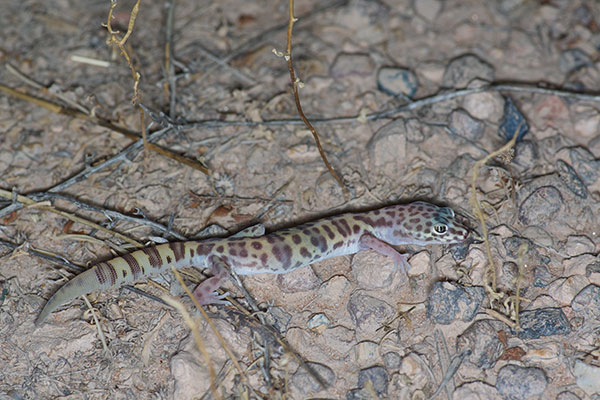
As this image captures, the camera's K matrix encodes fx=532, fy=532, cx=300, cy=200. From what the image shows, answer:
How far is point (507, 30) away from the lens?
6.97 metres

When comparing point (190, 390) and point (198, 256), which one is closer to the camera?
point (190, 390)

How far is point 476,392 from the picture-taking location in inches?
154

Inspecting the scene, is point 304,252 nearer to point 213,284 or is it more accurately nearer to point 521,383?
point 213,284

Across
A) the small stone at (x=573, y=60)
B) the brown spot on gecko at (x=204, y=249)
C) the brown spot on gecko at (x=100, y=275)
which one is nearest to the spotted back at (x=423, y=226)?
the brown spot on gecko at (x=204, y=249)

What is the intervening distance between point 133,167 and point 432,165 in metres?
3.16

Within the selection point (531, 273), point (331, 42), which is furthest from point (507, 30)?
point (531, 273)

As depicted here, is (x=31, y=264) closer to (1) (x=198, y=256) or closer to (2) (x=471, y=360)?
(1) (x=198, y=256)

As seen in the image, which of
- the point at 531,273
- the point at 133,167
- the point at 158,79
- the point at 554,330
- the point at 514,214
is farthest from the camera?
the point at 158,79

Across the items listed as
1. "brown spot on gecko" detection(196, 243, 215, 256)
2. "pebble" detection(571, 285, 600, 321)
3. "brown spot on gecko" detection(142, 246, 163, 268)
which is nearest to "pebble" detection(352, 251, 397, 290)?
"brown spot on gecko" detection(196, 243, 215, 256)

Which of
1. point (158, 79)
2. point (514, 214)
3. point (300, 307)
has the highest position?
point (158, 79)

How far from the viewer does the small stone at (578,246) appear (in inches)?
187

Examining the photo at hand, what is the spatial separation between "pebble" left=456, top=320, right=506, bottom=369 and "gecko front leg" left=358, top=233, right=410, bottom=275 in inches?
31.3

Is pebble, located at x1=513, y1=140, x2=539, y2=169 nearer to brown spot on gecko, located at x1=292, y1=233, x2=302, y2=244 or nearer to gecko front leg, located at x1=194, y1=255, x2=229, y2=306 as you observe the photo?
brown spot on gecko, located at x1=292, y1=233, x2=302, y2=244

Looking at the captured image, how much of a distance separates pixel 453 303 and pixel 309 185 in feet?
6.32
